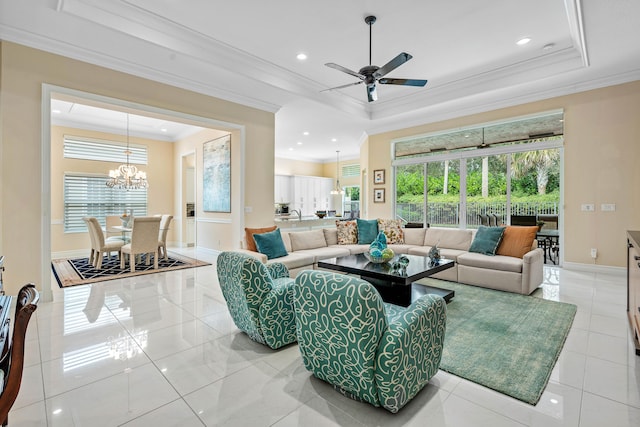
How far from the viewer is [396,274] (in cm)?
319

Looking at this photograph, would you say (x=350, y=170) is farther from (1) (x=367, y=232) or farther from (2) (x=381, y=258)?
(2) (x=381, y=258)

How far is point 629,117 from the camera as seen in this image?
4.71m

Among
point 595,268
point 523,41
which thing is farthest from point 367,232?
point 595,268

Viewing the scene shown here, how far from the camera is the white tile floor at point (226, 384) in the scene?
5.62 ft

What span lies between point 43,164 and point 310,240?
369 cm

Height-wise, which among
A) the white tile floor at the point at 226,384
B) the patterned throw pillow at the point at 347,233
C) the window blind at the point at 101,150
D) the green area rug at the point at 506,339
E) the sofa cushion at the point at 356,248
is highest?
the window blind at the point at 101,150

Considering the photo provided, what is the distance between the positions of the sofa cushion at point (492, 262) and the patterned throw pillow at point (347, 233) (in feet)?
6.06

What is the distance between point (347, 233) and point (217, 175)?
3.09 meters

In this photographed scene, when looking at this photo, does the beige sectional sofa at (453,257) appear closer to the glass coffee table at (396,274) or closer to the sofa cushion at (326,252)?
the sofa cushion at (326,252)

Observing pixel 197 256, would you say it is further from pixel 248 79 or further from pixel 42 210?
pixel 248 79

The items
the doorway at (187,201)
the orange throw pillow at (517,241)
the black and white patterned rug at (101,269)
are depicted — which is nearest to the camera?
the orange throw pillow at (517,241)

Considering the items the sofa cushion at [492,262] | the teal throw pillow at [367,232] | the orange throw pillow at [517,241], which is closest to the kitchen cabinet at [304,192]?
the teal throw pillow at [367,232]

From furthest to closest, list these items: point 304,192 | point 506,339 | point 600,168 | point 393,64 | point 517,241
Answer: point 304,192, point 600,168, point 517,241, point 393,64, point 506,339

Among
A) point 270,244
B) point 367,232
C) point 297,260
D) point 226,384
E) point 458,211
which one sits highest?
point 458,211
